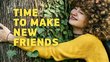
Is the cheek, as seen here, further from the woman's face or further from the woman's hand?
the woman's hand

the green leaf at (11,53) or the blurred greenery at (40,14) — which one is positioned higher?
the blurred greenery at (40,14)

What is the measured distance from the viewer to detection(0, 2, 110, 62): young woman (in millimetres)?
4617

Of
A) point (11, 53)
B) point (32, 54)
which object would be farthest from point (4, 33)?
point (32, 54)

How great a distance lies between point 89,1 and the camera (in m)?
4.68

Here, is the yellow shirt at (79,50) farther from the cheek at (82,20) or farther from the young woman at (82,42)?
the cheek at (82,20)

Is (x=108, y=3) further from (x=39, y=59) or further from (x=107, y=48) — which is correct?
(x=39, y=59)

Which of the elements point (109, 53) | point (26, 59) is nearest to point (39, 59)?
point (26, 59)

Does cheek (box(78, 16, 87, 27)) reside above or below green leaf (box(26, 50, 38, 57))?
above

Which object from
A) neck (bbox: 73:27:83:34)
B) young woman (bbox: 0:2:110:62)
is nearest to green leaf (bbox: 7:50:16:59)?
young woman (bbox: 0:2:110:62)

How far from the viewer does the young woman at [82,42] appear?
4.62 meters

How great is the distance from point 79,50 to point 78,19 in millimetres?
315

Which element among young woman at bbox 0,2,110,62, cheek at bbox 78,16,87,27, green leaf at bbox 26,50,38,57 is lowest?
green leaf at bbox 26,50,38,57

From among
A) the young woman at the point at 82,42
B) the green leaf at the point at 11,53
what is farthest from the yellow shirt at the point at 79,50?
the green leaf at the point at 11,53

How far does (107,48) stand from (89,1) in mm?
531
